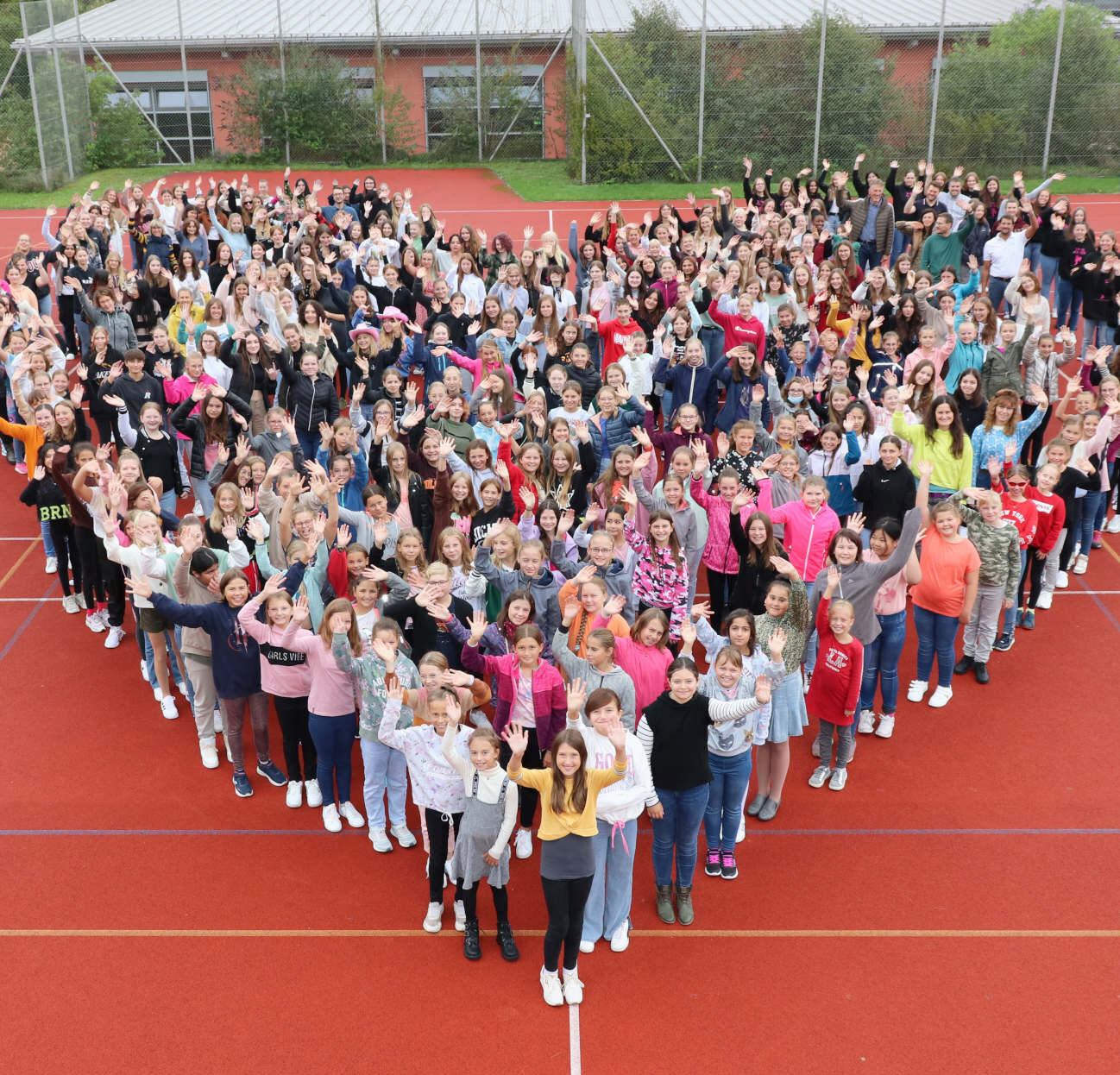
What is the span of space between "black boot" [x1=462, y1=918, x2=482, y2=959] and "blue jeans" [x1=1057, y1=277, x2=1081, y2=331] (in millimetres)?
13522

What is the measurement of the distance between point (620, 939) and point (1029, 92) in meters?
26.7

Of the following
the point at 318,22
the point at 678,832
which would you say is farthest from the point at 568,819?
the point at 318,22

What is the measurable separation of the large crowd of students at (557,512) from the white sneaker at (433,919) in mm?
22

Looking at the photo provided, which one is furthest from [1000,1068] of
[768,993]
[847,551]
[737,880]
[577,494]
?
[577,494]


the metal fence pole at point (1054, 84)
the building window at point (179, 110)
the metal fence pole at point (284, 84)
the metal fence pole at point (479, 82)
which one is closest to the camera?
the metal fence pole at point (1054, 84)

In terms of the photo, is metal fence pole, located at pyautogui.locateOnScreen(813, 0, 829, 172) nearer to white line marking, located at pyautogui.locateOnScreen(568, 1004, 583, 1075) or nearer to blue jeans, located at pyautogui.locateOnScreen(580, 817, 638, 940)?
blue jeans, located at pyautogui.locateOnScreen(580, 817, 638, 940)

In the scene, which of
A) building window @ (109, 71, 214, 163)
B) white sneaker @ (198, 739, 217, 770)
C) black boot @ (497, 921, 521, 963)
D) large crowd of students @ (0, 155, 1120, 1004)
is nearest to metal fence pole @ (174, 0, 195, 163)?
building window @ (109, 71, 214, 163)

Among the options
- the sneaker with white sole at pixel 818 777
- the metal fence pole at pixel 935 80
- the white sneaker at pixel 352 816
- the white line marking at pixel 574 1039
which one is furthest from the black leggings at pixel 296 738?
the metal fence pole at pixel 935 80

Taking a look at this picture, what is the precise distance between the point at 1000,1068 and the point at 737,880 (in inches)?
76.2

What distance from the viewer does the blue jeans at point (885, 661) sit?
337 inches

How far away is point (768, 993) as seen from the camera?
6492 mm

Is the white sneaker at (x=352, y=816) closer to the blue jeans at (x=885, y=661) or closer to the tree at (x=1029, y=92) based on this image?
the blue jeans at (x=885, y=661)

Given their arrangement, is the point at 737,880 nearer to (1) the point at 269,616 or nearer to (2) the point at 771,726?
(2) the point at 771,726

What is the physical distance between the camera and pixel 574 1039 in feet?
20.4
